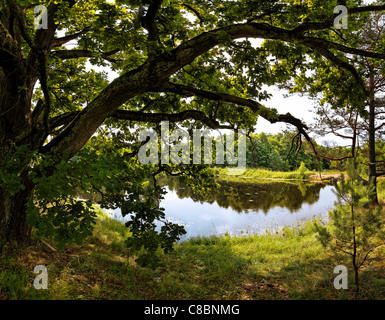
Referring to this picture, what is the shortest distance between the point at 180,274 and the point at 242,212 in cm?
936

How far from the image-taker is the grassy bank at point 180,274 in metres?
4.23

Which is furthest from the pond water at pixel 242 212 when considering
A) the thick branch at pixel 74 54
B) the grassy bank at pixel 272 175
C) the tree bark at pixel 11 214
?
the grassy bank at pixel 272 175

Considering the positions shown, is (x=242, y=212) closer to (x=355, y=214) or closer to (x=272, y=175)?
(x=355, y=214)

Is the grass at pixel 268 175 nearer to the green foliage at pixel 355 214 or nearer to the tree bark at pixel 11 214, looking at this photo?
the green foliage at pixel 355 214

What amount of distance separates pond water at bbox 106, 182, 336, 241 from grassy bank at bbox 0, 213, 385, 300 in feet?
10.1

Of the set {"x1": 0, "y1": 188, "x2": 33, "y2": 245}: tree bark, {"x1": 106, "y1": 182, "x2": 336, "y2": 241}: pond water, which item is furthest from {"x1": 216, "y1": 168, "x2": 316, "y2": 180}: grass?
{"x1": 0, "y1": 188, "x2": 33, "y2": 245}: tree bark

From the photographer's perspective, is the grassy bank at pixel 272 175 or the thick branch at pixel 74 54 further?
the grassy bank at pixel 272 175

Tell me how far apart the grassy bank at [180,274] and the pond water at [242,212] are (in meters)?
3.09

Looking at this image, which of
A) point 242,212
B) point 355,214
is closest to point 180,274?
point 355,214

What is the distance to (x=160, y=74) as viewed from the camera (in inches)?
173

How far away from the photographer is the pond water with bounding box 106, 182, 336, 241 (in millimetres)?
11992

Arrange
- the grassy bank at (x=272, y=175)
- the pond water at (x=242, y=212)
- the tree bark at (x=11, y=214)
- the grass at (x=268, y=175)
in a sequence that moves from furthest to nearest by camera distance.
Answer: the grass at (x=268, y=175) < the grassy bank at (x=272, y=175) < the pond water at (x=242, y=212) < the tree bark at (x=11, y=214)

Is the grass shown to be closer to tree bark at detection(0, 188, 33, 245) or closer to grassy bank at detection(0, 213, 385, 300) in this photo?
grassy bank at detection(0, 213, 385, 300)
